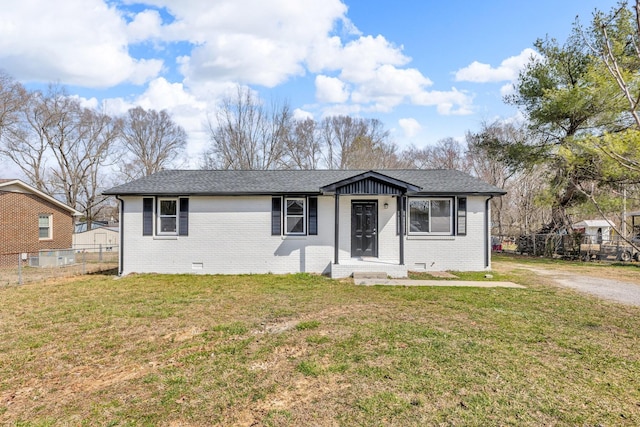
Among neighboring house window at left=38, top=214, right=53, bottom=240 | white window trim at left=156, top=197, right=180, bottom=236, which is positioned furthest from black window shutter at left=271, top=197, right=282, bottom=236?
neighboring house window at left=38, top=214, right=53, bottom=240

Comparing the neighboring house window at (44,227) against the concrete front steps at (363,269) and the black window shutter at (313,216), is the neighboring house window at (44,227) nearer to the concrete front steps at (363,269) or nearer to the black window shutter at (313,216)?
the black window shutter at (313,216)

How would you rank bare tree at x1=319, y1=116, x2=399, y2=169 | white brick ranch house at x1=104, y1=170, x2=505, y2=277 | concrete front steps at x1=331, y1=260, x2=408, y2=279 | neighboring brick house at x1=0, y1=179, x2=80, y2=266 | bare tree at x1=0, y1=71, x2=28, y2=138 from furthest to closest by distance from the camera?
bare tree at x1=319, y1=116, x2=399, y2=169
bare tree at x1=0, y1=71, x2=28, y2=138
neighboring brick house at x1=0, y1=179, x2=80, y2=266
white brick ranch house at x1=104, y1=170, x2=505, y2=277
concrete front steps at x1=331, y1=260, x2=408, y2=279

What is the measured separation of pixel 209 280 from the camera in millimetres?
10555

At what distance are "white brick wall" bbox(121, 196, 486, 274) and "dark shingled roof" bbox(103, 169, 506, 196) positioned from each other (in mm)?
359

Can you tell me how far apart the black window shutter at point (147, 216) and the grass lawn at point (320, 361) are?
13.2 ft

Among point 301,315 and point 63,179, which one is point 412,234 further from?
point 63,179

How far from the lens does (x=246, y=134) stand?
29.7 m

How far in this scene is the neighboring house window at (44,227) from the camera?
18044 millimetres

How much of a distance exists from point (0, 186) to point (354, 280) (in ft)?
55.1

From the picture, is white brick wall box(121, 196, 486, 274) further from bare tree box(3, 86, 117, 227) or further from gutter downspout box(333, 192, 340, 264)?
bare tree box(3, 86, 117, 227)

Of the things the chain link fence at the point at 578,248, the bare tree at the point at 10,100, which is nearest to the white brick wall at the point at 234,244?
the chain link fence at the point at 578,248

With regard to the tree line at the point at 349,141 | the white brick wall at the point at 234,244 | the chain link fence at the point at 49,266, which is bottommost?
the chain link fence at the point at 49,266

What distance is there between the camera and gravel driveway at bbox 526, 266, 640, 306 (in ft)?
27.5

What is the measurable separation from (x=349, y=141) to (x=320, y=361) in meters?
32.7
